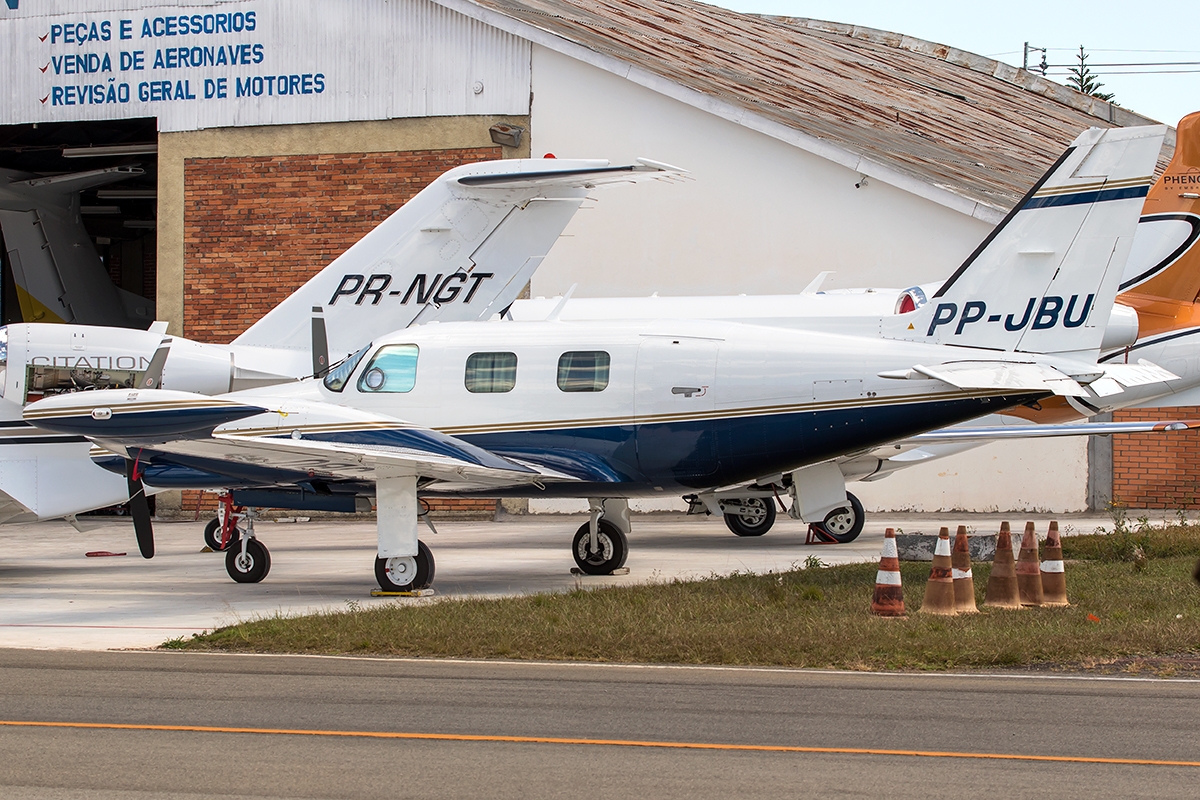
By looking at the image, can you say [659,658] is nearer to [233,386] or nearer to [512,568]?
[512,568]

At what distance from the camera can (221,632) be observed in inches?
458

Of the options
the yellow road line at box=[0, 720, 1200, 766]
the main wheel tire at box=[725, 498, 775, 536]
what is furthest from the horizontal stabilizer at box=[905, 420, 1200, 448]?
the yellow road line at box=[0, 720, 1200, 766]

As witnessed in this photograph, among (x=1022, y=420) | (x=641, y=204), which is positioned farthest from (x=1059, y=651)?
(x=641, y=204)

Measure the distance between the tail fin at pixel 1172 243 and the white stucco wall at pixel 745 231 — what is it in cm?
516

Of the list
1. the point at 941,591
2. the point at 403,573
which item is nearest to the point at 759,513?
the point at 403,573

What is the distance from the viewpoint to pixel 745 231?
26.1 m

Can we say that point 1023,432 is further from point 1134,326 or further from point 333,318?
point 333,318

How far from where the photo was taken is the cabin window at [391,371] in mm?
15508

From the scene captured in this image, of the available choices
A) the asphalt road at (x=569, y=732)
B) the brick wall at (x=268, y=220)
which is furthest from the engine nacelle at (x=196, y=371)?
the brick wall at (x=268, y=220)

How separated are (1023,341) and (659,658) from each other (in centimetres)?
598

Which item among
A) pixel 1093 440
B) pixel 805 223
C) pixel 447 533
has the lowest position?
pixel 447 533

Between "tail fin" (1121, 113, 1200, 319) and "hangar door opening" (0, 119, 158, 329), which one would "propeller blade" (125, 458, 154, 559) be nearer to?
"tail fin" (1121, 113, 1200, 319)

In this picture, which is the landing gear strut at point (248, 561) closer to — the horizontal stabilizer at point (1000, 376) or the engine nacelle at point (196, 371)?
the engine nacelle at point (196, 371)

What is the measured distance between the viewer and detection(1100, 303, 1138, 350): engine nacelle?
18766 millimetres
